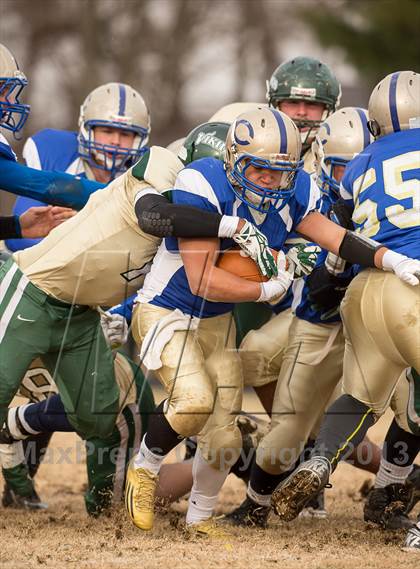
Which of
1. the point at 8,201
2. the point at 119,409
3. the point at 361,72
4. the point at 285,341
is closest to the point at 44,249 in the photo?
the point at 119,409

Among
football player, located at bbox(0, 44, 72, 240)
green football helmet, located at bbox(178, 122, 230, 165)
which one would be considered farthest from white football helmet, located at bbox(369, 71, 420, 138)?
football player, located at bbox(0, 44, 72, 240)

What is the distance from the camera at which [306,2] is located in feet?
60.2

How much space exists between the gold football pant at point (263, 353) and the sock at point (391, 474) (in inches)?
28.9

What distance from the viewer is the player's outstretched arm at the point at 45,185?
5.26 m

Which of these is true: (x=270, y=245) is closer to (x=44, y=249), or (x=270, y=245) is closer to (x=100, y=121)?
(x=44, y=249)

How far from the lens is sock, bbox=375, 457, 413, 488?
5230 mm

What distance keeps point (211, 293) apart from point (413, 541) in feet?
4.33

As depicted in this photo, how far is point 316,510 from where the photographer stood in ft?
18.8

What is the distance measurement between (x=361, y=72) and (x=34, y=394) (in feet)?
30.5

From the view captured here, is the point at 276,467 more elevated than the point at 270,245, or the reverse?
the point at 270,245

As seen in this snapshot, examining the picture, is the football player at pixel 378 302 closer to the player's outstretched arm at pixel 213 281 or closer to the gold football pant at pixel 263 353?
the player's outstretched arm at pixel 213 281

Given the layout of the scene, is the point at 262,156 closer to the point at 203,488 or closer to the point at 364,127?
the point at 364,127

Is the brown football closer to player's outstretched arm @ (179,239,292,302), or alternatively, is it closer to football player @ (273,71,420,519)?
player's outstretched arm @ (179,239,292,302)

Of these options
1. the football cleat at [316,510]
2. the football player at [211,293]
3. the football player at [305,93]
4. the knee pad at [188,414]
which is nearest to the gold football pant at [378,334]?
the football player at [211,293]
